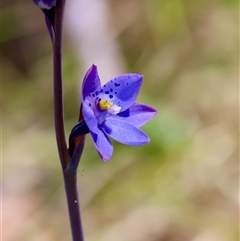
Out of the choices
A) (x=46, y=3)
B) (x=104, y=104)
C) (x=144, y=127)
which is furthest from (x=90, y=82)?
(x=144, y=127)

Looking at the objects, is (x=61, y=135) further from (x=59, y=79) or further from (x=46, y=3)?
(x=46, y=3)

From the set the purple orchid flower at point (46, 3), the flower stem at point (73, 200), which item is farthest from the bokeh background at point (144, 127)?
the purple orchid flower at point (46, 3)

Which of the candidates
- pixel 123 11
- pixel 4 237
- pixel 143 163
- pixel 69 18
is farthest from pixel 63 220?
pixel 123 11

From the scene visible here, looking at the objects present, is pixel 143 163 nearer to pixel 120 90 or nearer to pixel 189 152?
pixel 189 152

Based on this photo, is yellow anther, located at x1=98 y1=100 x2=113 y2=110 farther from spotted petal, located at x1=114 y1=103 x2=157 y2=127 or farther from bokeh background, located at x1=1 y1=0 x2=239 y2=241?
bokeh background, located at x1=1 y1=0 x2=239 y2=241

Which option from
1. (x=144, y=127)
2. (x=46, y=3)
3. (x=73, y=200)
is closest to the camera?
(x=46, y=3)

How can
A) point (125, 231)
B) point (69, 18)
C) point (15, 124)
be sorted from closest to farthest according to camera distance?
point (125, 231) < point (15, 124) < point (69, 18)
